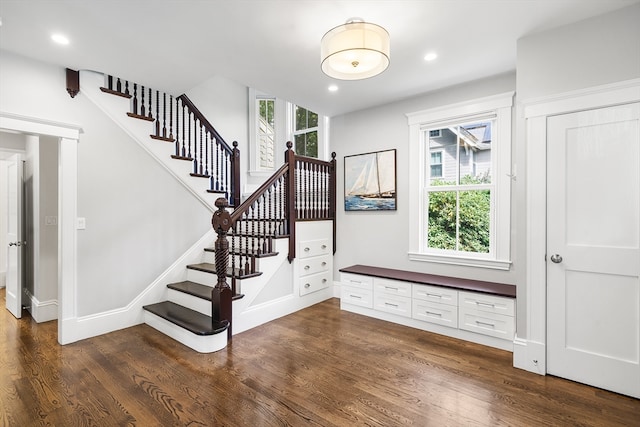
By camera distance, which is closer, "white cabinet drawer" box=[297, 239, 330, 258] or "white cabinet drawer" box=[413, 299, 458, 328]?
"white cabinet drawer" box=[413, 299, 458, 328]

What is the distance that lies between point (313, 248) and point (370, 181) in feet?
4.08

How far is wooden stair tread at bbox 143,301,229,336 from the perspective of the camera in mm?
2867

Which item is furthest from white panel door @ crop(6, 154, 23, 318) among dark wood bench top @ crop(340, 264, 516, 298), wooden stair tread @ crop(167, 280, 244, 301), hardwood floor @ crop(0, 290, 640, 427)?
dark wood bench top @ crop(340, 264, 516, 298)

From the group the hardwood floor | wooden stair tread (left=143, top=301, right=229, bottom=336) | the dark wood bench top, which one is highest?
the dark wood bench top

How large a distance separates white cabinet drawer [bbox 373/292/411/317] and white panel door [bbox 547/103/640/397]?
135 cm

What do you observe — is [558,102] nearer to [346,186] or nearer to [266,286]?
[346,186]

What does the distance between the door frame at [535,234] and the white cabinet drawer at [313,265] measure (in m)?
2.45

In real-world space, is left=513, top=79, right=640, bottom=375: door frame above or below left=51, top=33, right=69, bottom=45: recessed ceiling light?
below

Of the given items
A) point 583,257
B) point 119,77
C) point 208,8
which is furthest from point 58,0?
point 583,257

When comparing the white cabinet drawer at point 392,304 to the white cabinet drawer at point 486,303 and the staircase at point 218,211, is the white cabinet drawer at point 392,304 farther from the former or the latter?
the staircase at point 218,211

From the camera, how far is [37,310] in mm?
3594

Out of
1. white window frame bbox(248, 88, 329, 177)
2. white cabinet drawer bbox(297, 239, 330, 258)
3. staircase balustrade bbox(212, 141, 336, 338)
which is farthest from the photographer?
white window frame bbox(248, 88, 329, 177)

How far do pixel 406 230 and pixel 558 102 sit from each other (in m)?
2.07

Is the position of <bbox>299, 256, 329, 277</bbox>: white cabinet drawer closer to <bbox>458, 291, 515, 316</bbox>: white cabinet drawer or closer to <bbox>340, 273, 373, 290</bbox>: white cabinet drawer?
<bbox>340, 273, 373, 290</bbox>: white cabinet drawer
